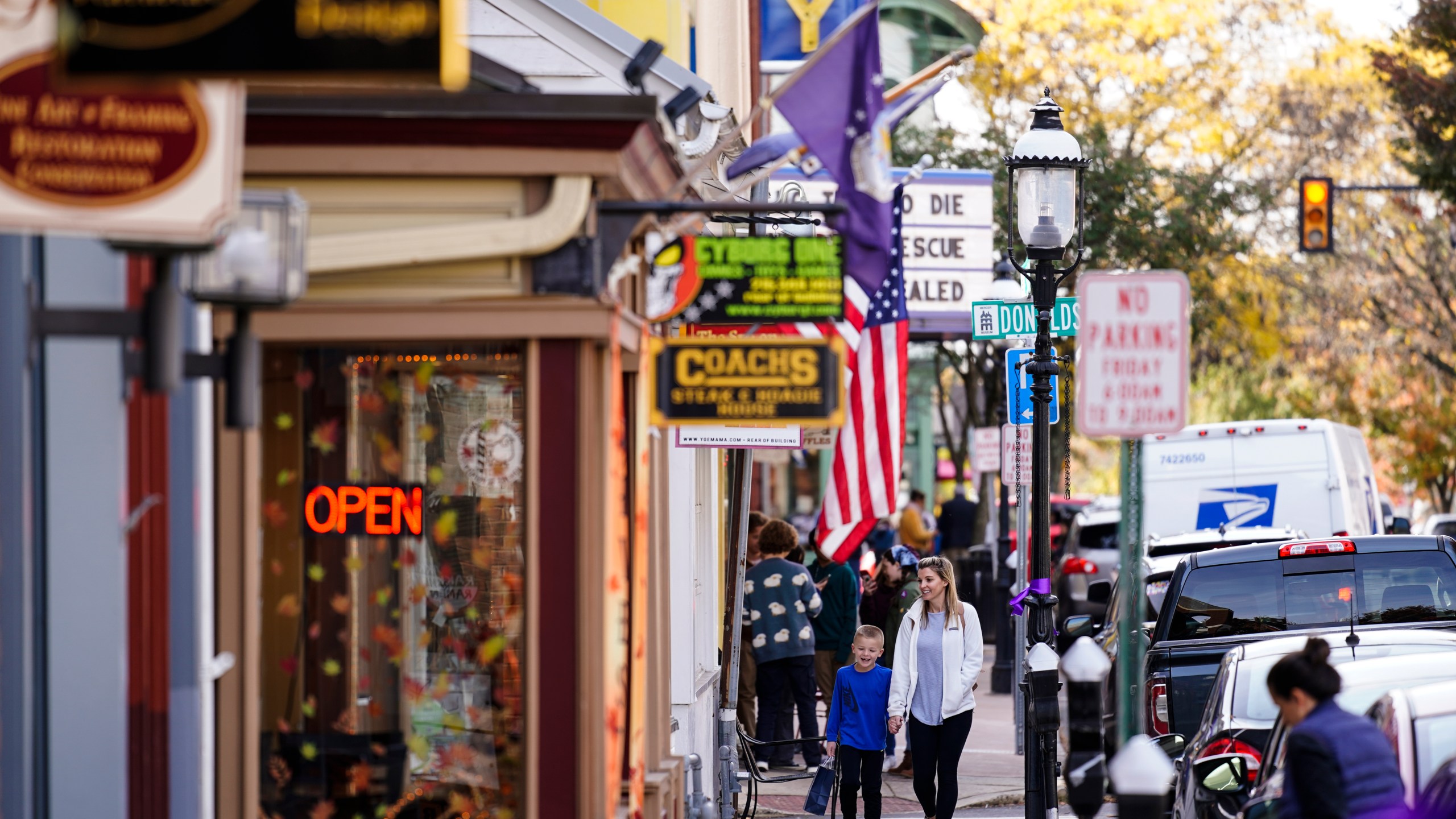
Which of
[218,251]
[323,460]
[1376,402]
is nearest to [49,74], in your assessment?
[218,251]

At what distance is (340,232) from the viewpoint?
7348 millimetres

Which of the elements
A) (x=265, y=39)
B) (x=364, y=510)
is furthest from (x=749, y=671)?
(x=265, y=39)

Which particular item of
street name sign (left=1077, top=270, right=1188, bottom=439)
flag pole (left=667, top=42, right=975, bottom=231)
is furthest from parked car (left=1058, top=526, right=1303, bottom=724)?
street name sign (left=1077, top=270, right=1188, bottom=439)

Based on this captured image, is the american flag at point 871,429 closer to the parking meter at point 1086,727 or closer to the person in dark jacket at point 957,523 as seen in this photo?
the parking meter at point 1086,727

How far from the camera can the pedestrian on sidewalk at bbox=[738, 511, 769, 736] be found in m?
15.1

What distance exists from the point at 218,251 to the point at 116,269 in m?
0.96

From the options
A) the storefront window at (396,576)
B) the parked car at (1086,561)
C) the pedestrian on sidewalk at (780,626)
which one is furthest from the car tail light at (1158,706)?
the parked car at (1086,561)

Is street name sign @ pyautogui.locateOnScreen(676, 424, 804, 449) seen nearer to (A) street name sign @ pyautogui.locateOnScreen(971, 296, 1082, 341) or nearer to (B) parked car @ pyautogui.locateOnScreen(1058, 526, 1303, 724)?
(A) street name sign @ pyautogui.locateOnScreen(971, 296, 1082, 341)

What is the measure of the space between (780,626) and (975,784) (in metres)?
1.85

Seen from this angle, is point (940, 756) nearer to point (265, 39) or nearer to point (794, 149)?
point (794, 149)

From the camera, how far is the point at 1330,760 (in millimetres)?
6254

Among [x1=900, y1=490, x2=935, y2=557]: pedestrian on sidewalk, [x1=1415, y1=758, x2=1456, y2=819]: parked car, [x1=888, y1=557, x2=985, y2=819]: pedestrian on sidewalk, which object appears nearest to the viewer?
[x1=1415, y1=758, x2=1456, y2=819]: parked car

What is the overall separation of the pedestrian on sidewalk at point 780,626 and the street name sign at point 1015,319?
2.18 meters

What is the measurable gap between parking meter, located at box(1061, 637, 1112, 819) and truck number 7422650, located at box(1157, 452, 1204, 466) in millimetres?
13320
